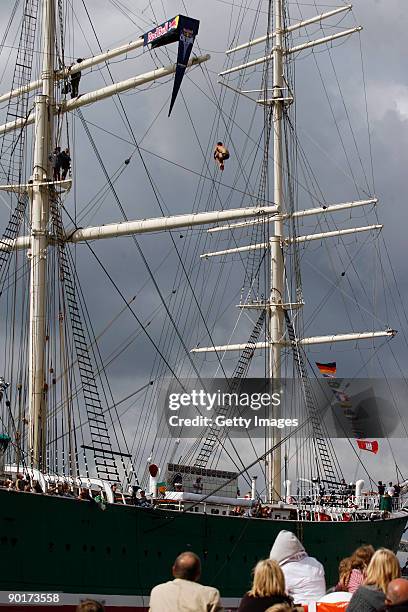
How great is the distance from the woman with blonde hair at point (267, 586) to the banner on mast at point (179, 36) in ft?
104

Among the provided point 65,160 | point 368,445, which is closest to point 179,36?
point 65,160

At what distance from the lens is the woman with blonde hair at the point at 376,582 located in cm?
1151

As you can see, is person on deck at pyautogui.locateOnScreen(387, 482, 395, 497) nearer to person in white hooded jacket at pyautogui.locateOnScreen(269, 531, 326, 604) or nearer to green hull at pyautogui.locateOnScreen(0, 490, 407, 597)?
green hull at pyautogui.locateOnScreen(0, 490, 407, 597)

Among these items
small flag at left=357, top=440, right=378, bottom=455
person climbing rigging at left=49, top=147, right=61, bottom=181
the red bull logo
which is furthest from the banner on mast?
small flag at left=357, top=440, right=378, bottom=455

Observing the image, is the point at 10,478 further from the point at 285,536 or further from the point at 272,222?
the point at 272,222

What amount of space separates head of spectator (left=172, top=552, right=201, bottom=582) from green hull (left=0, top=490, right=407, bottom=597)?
72.4 feet

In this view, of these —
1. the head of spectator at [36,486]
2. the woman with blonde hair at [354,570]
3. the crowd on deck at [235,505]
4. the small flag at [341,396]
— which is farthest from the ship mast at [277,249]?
the woman with blonde hair at [354,570]

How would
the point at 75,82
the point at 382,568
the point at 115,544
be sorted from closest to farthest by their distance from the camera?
the point at 382,568, the point at 115,544, the point at 75,82

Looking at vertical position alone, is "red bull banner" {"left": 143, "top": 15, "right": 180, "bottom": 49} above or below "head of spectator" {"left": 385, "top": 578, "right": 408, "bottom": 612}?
above

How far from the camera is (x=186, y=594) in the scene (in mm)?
11062

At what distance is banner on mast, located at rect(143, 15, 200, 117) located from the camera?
4141cm

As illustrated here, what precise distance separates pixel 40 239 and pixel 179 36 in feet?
28.5

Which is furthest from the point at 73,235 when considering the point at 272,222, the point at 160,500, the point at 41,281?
the point at 272,222

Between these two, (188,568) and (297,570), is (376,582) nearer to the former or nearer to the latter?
(188,568)
